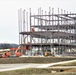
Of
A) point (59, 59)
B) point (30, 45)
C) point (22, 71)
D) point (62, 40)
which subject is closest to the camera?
point (22, 71)

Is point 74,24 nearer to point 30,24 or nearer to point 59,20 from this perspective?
point 59,20

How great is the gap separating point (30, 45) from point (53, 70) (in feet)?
157

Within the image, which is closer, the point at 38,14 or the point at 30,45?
the point at 30,45

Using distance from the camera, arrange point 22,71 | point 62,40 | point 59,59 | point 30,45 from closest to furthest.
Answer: point 22,71 < point 59,59 < point 30,45 < point 62,40

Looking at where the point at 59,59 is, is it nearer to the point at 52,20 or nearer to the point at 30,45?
the point at 30,45

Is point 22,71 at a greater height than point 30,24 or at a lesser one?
lesser

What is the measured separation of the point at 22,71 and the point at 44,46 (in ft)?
173

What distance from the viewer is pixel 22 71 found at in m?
34.2

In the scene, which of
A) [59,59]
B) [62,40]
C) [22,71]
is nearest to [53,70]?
[22,71]

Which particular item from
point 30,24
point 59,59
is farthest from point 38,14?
point 59,59

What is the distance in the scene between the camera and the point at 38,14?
302 feet

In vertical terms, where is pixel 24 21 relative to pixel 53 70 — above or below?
above

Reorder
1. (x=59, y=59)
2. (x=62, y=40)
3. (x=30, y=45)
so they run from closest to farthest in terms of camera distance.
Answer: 1. (x=59, y=59)
2. (x=30, y=45)
3. (x=62, y=40)

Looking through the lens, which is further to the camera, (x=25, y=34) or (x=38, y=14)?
(x=38, y=14)
